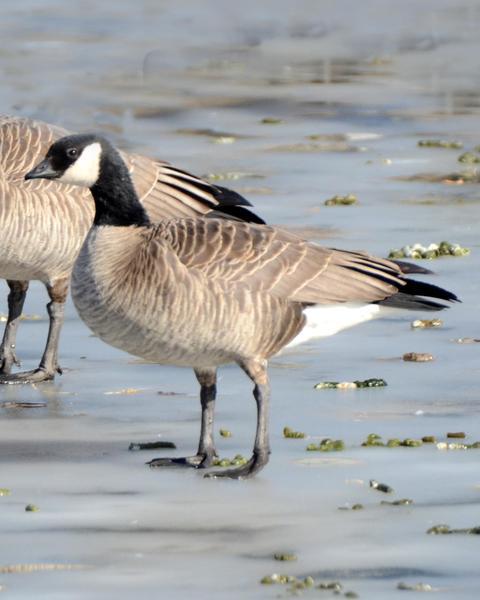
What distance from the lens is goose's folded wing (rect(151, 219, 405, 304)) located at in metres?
8.26

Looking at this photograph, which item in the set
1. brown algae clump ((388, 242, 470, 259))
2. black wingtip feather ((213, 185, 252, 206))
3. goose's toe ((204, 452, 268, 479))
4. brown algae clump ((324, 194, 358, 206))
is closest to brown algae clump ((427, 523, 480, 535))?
goose's toe ((204, 452, 268, 479))

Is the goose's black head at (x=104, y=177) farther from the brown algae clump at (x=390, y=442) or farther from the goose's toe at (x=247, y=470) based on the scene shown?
the brown algae clump at (x=390, y=442)

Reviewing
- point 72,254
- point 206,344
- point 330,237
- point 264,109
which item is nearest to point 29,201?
point 72,254

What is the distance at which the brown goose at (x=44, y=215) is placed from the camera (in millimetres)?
10438

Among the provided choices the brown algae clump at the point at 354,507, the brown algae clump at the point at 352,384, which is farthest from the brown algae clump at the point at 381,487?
the brown algae clump at the point at 352,384

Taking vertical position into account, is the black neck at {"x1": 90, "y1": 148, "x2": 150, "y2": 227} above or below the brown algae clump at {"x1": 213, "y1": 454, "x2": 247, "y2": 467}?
above

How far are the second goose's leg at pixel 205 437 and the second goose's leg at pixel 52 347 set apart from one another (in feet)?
6.23

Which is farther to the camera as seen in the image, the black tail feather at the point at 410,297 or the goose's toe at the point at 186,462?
the black tail feather at the point at 410,297

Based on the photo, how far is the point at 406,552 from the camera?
6695 mm

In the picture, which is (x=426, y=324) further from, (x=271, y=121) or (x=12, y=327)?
(x=271, y=121)

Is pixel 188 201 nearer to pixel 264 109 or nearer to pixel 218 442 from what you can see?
pixel 218 442

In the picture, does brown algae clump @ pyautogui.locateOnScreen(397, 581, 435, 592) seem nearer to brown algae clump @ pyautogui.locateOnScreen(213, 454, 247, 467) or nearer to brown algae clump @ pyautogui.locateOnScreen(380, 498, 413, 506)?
brown algae clump @ pyautogui.locateOnScreen(380, 498, 413, 506)

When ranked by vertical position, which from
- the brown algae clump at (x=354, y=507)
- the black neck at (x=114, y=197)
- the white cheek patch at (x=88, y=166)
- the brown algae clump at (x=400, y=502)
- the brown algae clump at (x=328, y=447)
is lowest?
the brown algae clump at (x=354, y=507)

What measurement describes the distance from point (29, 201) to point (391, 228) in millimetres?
4233
